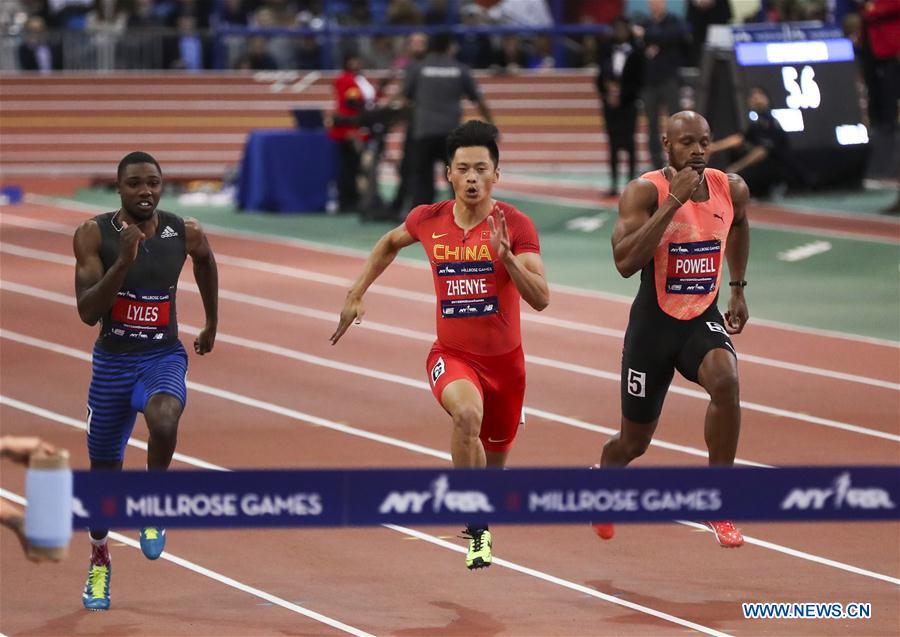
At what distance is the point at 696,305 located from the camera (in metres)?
7.65

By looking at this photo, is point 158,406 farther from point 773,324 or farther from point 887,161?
point 887,161

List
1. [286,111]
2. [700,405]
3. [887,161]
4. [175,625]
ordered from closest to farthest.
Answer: [175,625] < [700,405] < [887,161] < [286,111]

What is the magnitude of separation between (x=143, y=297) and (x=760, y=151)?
13638mm

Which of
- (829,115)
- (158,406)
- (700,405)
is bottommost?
(700,405)

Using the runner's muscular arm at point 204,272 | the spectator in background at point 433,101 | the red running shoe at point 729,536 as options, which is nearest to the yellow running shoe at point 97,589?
the runner's muscular arm at point 204,272

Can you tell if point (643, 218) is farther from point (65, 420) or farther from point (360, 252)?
point (360, 252)

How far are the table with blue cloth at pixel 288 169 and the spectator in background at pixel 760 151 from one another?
17.6 ft

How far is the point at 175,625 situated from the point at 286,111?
72.4 ft

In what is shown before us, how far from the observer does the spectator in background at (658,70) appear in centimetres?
2034

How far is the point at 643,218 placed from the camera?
24.7 ft

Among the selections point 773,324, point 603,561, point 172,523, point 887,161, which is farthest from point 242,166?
point 172,523

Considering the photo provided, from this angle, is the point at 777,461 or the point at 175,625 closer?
the point at 175,625

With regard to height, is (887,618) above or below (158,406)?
below

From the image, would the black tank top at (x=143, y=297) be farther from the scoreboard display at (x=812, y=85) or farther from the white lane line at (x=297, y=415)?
the scoreboard display at (x=812, y=85)
